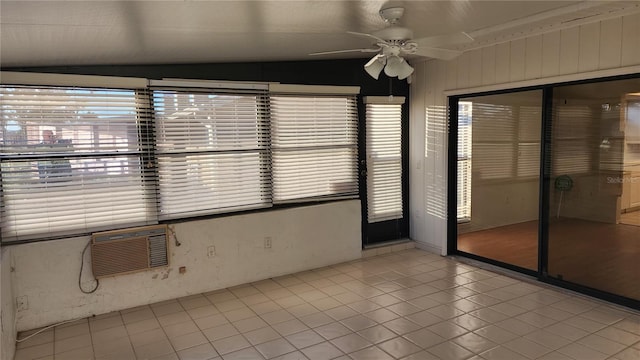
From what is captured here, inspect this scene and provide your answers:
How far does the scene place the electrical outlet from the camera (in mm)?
3436

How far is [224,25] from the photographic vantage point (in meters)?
2.68

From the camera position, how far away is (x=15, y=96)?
334cm

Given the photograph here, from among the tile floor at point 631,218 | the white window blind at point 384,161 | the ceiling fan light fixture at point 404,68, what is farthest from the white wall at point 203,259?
the tile floor at point 631,218

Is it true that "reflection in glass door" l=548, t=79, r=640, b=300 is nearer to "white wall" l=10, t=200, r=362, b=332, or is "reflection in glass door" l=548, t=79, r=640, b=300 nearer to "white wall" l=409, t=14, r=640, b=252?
"white wall" l=409, t=14, r=640, b=252

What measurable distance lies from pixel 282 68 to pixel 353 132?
3.86 ft

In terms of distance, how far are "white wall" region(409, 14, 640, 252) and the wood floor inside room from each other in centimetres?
86

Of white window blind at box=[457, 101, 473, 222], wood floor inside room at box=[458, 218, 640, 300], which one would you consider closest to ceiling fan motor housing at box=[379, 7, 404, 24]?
white window blind at box=[457, 101, 473, 222]

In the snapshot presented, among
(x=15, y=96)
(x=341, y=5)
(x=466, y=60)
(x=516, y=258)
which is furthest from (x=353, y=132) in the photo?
(x=15, y=96)

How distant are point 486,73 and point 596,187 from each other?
1.63 metres

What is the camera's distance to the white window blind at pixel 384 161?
5363 millimetres

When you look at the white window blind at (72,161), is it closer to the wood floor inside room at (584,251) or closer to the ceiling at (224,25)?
the ceiling at (224,25)

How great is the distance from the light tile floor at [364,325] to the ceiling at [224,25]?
7.24ft

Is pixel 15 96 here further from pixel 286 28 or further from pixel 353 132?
pixel 353 132

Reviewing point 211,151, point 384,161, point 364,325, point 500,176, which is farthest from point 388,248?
point 211,151
